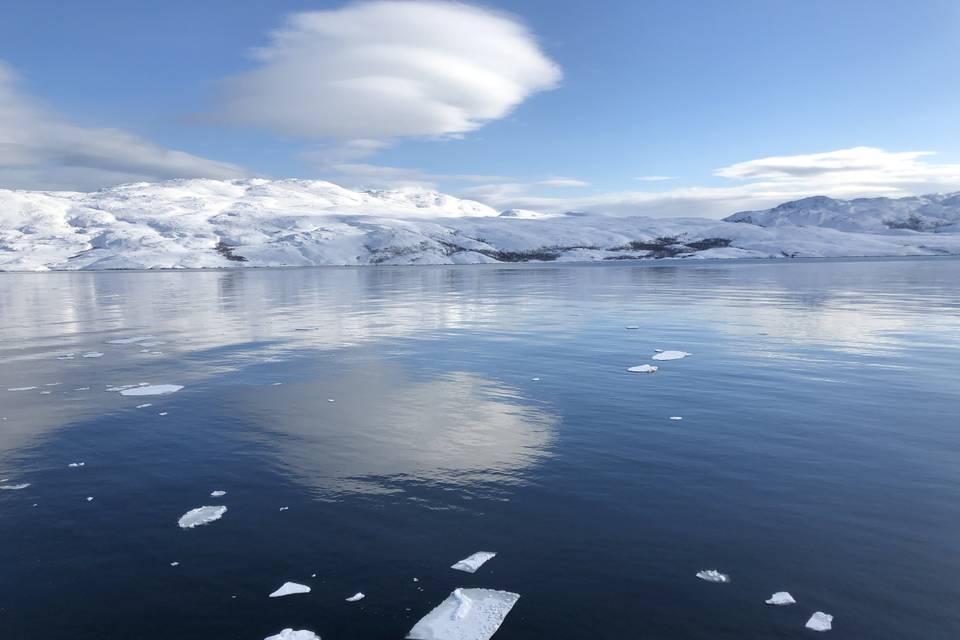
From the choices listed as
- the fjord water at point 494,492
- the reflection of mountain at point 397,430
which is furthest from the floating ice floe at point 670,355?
the reflection of mountain at point 397,430

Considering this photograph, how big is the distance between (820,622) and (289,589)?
644 centimetres

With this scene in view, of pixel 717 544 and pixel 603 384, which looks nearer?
pixel 717 544

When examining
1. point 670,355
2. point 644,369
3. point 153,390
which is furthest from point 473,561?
point 670,355

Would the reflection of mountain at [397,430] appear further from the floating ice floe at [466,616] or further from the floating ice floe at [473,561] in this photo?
the floating ice floe at [466,616]

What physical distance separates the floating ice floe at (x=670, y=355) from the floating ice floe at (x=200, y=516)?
17.2 m

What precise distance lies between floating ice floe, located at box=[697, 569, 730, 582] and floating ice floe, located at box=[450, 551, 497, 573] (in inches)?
110

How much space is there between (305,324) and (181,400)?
19462mm

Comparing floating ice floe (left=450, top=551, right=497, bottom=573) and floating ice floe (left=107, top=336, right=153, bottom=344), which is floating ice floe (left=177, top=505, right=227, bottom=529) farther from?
floating ice floe (left=107, top=336, right=153, bottom=344)

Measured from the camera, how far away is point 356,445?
46.0 feet

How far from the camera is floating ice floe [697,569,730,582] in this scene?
8391mm

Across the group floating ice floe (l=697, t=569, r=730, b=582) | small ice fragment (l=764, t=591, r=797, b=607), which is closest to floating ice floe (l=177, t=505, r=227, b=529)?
floating ice floe (l=697, t=569, r=730, b=582)

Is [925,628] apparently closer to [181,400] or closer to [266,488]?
[266,488]

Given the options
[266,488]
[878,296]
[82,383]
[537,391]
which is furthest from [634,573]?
[878,296]

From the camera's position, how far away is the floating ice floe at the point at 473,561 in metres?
8.75
